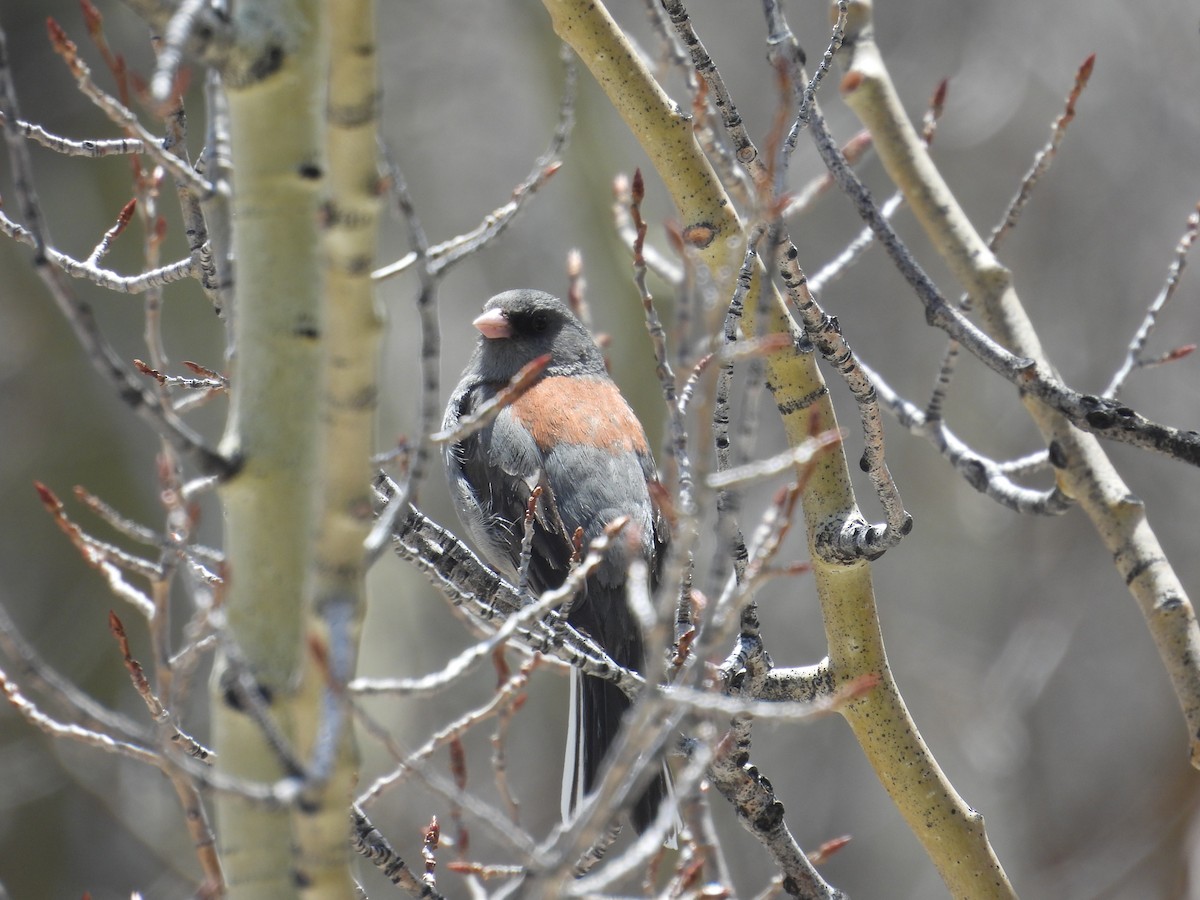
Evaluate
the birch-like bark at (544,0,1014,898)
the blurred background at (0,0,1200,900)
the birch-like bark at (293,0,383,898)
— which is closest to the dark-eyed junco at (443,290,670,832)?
the birch-like bark at (544,0,1014,898)

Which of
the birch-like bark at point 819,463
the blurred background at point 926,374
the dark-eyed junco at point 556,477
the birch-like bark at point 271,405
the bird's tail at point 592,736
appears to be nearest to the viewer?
the birch-like bark at point 271,405

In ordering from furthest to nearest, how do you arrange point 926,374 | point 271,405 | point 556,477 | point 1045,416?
point 926,374 < point 556,477 < point 1045,416 < point 271,405

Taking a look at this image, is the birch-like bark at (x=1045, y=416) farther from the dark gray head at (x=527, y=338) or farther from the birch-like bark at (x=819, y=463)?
the dark gray head at (x=527, y=338)

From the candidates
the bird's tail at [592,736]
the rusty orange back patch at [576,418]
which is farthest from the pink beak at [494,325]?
the bird's tail at [592,736]

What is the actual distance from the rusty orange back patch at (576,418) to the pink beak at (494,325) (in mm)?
201

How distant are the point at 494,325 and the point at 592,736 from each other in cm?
132

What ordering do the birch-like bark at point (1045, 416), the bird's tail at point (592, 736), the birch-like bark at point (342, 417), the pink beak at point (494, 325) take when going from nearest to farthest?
the birch-like bark at point (342, 417)
the birch-like bark at point (1045, 416)
the bird's tail at point (592, 736)
the pink beak at point (494, 325)

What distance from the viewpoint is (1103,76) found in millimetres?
6809

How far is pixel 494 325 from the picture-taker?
3.31 meters

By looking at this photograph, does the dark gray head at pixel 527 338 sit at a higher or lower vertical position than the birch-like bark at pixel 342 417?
higher

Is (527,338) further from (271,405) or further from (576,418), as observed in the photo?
(271,405)

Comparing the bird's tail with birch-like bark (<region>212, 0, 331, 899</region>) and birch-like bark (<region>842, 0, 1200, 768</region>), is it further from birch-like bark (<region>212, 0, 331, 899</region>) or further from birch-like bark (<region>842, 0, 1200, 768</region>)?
birch-like bark (<region>212, 0, 331, 899</region>)

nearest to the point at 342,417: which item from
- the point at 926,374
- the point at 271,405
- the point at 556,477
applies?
the point at 271,405

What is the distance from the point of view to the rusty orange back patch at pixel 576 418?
3.06 meters
